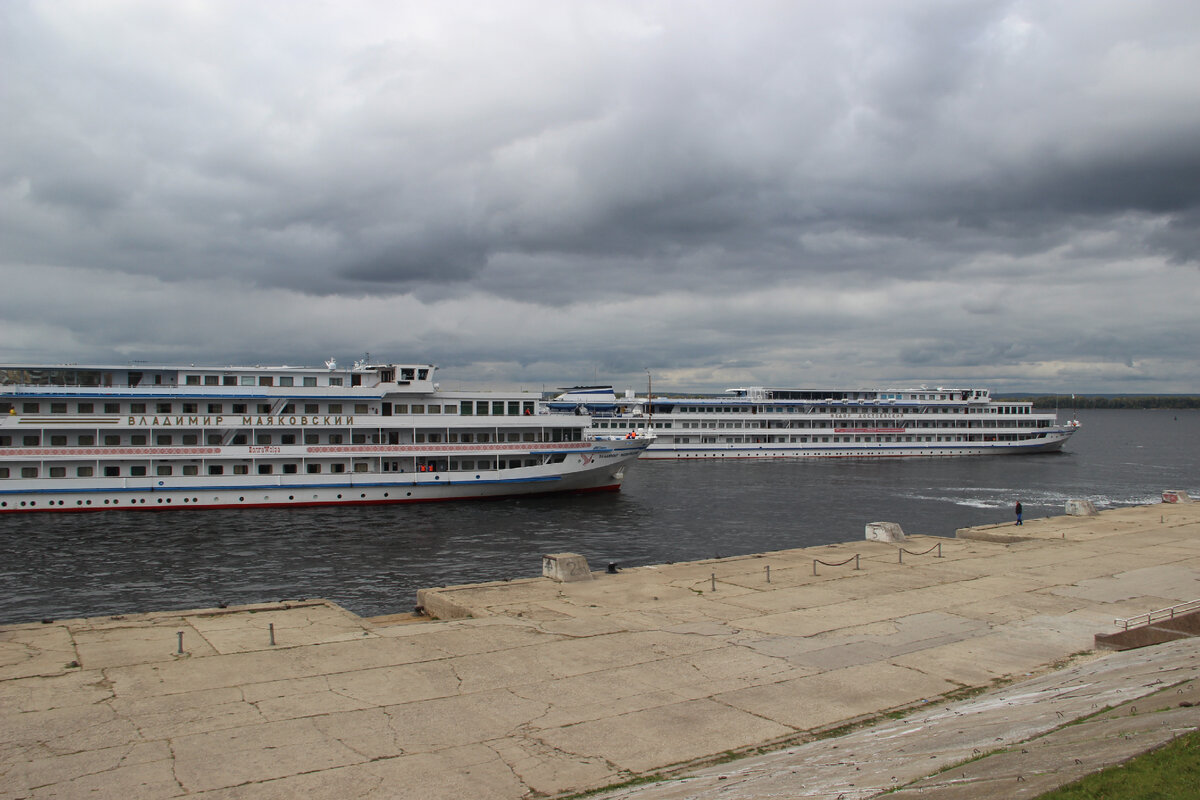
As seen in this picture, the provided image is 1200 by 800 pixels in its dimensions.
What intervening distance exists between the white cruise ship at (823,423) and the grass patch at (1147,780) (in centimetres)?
10150

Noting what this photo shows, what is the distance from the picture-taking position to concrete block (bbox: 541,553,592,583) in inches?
1043

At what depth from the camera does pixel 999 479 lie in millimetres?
83188

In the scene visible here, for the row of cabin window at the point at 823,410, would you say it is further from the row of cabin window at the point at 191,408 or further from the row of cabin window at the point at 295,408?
the row of cabin window at the point at 191,408

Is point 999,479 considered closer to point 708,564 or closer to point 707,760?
point 708,564

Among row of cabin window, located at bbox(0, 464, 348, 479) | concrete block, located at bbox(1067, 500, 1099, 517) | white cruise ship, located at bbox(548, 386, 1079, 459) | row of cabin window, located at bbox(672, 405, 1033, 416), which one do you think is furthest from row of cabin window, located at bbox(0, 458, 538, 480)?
row of cabin window, located at bbox(672, 405, 1033, 416)

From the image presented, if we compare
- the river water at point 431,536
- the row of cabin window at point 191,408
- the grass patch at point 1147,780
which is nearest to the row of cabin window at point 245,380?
the row of cabin window at point 191,408

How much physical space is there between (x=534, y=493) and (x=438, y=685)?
46799mm

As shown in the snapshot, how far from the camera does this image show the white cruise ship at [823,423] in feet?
374

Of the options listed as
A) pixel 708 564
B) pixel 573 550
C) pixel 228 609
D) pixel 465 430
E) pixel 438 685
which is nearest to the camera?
pixel 438 685

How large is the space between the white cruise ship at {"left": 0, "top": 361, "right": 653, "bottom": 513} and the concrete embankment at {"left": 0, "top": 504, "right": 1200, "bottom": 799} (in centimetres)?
3492

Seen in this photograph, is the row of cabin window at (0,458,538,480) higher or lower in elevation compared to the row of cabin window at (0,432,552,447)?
lower

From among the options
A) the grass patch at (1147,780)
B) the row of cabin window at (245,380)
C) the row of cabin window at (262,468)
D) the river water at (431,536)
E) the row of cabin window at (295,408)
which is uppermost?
the row of cabin window at (245,380)

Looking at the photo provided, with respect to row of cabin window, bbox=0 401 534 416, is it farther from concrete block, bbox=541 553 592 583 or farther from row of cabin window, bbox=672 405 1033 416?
row of cabin window, bbox=672 405 1033 416

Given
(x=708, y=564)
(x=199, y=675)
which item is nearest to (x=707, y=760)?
(x=199, y=675)
